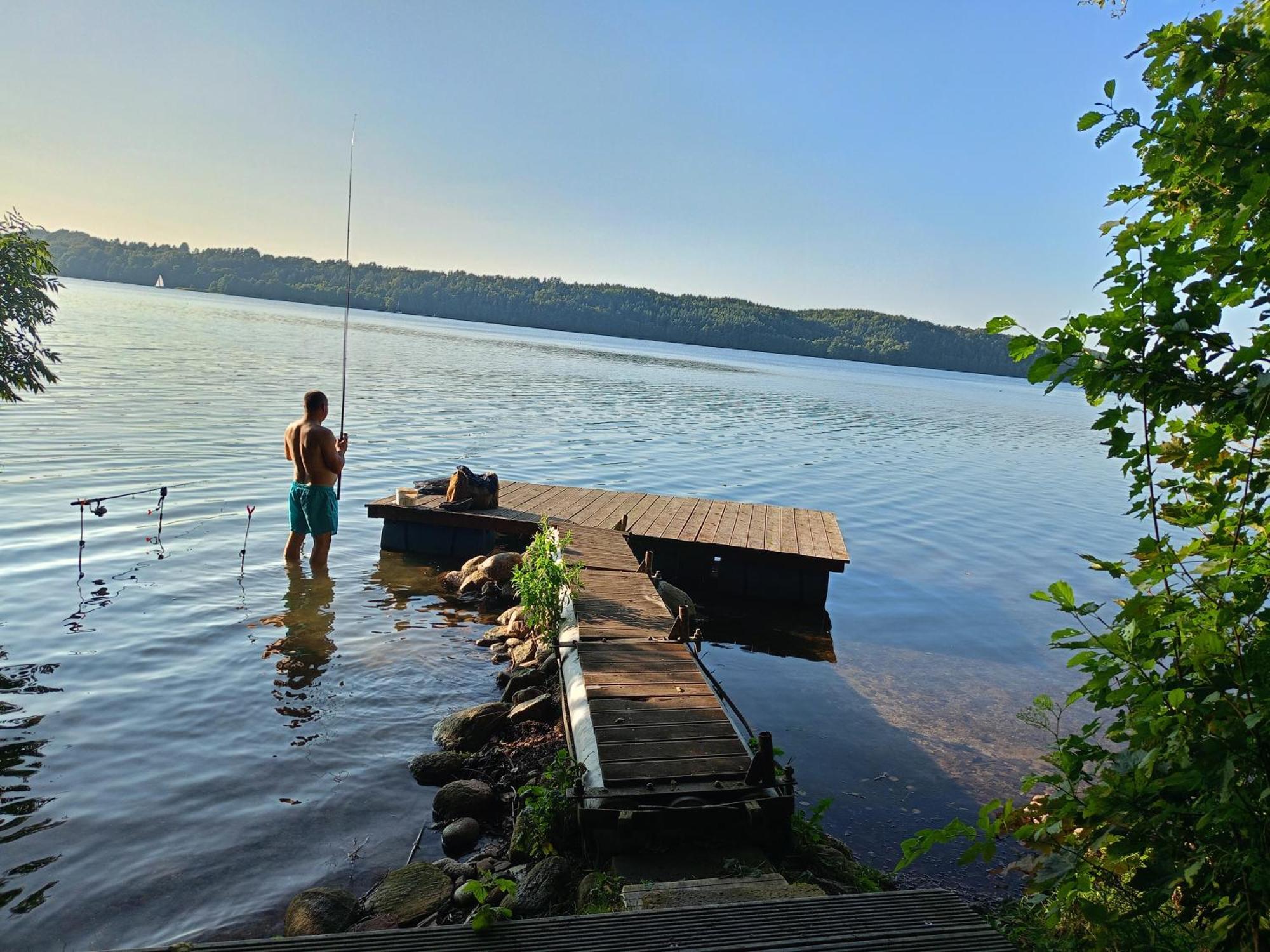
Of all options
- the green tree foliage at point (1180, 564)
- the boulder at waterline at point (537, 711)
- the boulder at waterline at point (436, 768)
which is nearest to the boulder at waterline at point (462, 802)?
the boulder at waterline at point (436, 768)

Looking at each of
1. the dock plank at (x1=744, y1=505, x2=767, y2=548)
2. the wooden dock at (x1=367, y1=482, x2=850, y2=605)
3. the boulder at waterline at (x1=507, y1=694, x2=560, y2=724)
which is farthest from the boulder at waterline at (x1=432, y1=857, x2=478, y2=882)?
the dock plank at (x1=744, y1=505, x2=767, y2=548)

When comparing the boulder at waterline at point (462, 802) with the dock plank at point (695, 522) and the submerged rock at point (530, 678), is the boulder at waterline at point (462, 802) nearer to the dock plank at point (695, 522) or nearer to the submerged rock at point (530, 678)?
the submerged rock at point (530, 678)

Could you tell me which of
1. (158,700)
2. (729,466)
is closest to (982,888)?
(158,700)

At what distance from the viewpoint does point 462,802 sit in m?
6.54

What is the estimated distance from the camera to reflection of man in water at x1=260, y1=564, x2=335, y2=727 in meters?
8.30

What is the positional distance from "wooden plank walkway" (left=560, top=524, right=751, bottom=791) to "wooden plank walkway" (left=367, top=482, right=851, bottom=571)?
4128 mm

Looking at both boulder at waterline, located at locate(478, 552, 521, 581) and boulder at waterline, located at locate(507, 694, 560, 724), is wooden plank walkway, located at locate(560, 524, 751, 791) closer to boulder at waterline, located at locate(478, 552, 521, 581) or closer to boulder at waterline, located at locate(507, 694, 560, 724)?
boulder at waterline, located at locate(507, 694, 560, 724)

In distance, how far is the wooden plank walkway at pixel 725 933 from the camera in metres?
2.86

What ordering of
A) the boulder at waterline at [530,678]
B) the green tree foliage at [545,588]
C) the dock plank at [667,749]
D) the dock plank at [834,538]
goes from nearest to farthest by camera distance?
1. the dock plank at [667,749]
2. the boulder at waterline at [530,678]
3. the green tree foliage at [545,588]
4. the dock plank at [834,538]

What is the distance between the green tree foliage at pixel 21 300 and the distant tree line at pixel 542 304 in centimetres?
17389

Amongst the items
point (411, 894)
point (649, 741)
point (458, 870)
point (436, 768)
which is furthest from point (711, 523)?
point (411, 894)

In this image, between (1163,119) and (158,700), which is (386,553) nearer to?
(158,700)

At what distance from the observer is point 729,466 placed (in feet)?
84.1

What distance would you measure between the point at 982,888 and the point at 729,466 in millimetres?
19522
